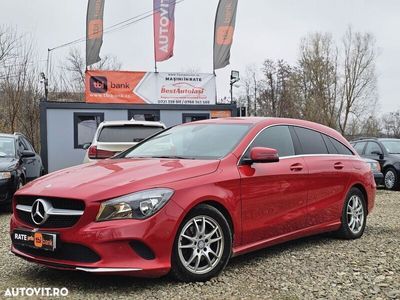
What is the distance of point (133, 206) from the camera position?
13.0 feet

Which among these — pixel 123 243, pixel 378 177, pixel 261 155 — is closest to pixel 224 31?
pixel 378 177

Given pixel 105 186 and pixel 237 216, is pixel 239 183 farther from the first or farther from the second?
pixel 105 186

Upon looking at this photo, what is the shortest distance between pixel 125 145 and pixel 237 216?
16.2 feet

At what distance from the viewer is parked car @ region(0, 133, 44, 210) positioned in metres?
8.62

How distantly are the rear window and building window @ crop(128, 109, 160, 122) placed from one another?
744 cm

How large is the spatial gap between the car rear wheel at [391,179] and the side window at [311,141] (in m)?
9.09

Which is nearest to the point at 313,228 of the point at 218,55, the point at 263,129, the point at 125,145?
the point at 263,129

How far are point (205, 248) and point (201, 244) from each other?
7cm

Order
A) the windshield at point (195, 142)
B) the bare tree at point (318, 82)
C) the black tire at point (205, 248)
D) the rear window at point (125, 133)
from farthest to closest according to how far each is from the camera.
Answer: the bare tree at point (318, 82) < the rear window at point (125, 133) < the windshield at point (195, 142) < the black tire at point (205, 248)

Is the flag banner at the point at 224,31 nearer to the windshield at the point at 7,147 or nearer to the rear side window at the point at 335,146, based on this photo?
the windshield at the point at 7,147

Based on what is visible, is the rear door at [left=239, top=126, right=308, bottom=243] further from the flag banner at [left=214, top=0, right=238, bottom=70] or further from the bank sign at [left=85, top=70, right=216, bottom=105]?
the flag banner at [left=214, top=0, right=238, bottom=70]

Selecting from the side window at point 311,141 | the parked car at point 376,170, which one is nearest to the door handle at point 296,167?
the side window at point 311,141

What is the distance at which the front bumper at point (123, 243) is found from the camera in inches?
152

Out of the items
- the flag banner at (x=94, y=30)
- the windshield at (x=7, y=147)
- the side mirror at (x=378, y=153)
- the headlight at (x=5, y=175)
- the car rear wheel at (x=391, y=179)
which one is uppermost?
the flag banner at (x=94, y=30)
